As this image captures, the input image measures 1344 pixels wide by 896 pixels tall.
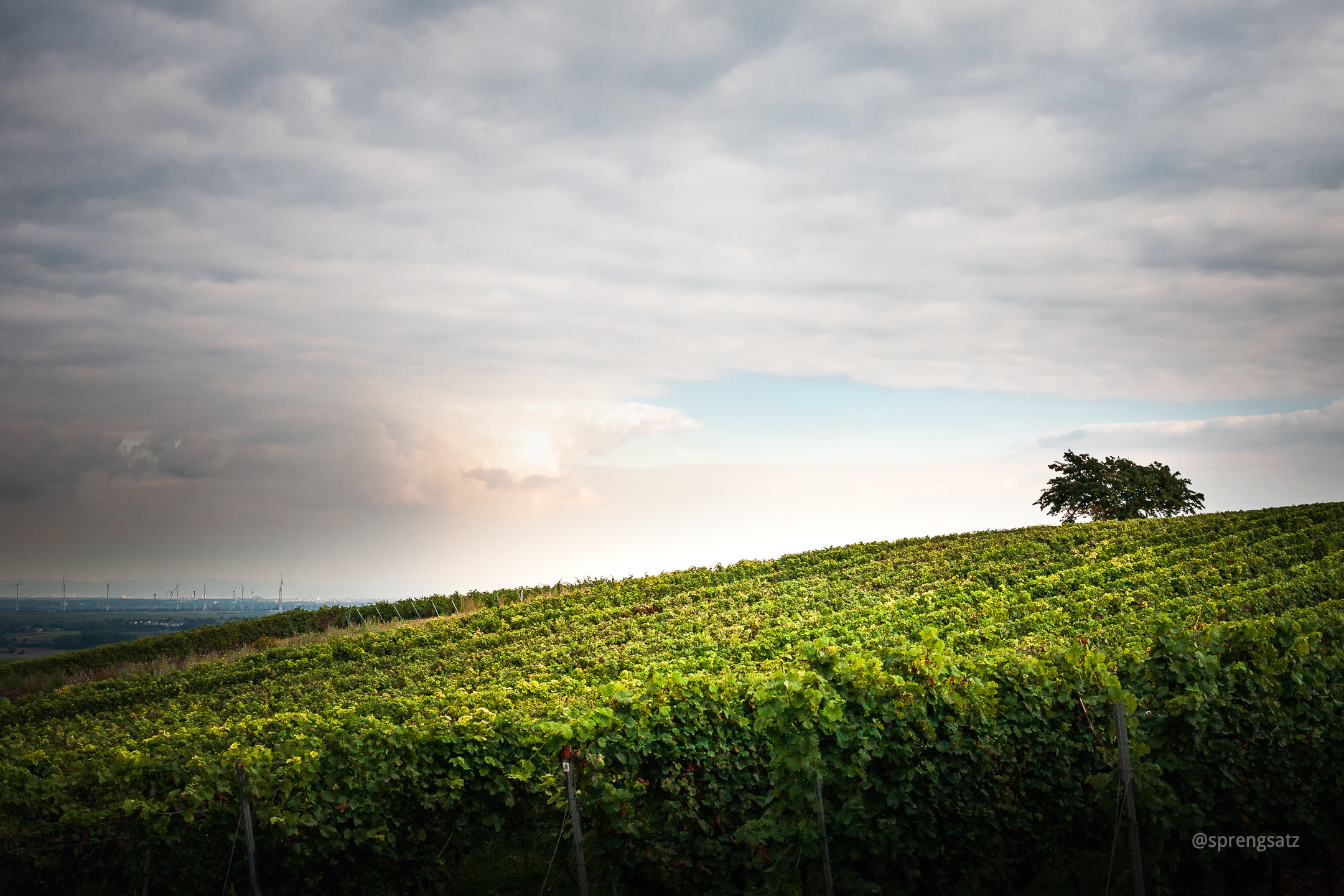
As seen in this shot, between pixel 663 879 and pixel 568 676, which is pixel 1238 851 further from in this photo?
pixel 568 676

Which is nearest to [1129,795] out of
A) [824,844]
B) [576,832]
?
[824,844]

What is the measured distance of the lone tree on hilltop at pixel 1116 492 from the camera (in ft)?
159

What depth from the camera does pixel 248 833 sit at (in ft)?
24.4

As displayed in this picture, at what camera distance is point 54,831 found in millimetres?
8211

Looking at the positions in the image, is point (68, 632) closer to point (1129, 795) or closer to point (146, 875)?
point (146, 875)

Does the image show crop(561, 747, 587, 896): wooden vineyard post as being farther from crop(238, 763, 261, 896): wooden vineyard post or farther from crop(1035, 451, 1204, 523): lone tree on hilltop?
crop(1035, 451, 1204, 523): lone tree on hilltop

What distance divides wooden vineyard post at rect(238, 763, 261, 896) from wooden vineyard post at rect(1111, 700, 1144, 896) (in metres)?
7.82

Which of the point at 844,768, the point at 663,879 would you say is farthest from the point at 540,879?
the point at 844,768

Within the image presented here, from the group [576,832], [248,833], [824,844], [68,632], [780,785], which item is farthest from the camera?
[68,632]

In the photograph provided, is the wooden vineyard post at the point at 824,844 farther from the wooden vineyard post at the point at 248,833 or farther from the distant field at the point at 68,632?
the distant field at the point at 68,632

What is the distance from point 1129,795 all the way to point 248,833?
7.94 m

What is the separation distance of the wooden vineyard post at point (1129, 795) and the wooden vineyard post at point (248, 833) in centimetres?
782

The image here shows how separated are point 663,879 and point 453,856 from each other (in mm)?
2593

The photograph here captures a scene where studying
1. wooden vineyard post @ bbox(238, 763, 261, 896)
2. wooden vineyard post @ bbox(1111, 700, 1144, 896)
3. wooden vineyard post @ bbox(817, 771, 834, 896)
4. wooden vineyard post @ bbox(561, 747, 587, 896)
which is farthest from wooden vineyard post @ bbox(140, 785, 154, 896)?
wooden vineyard post @ bbox(1111, 700, 1144, 896)
